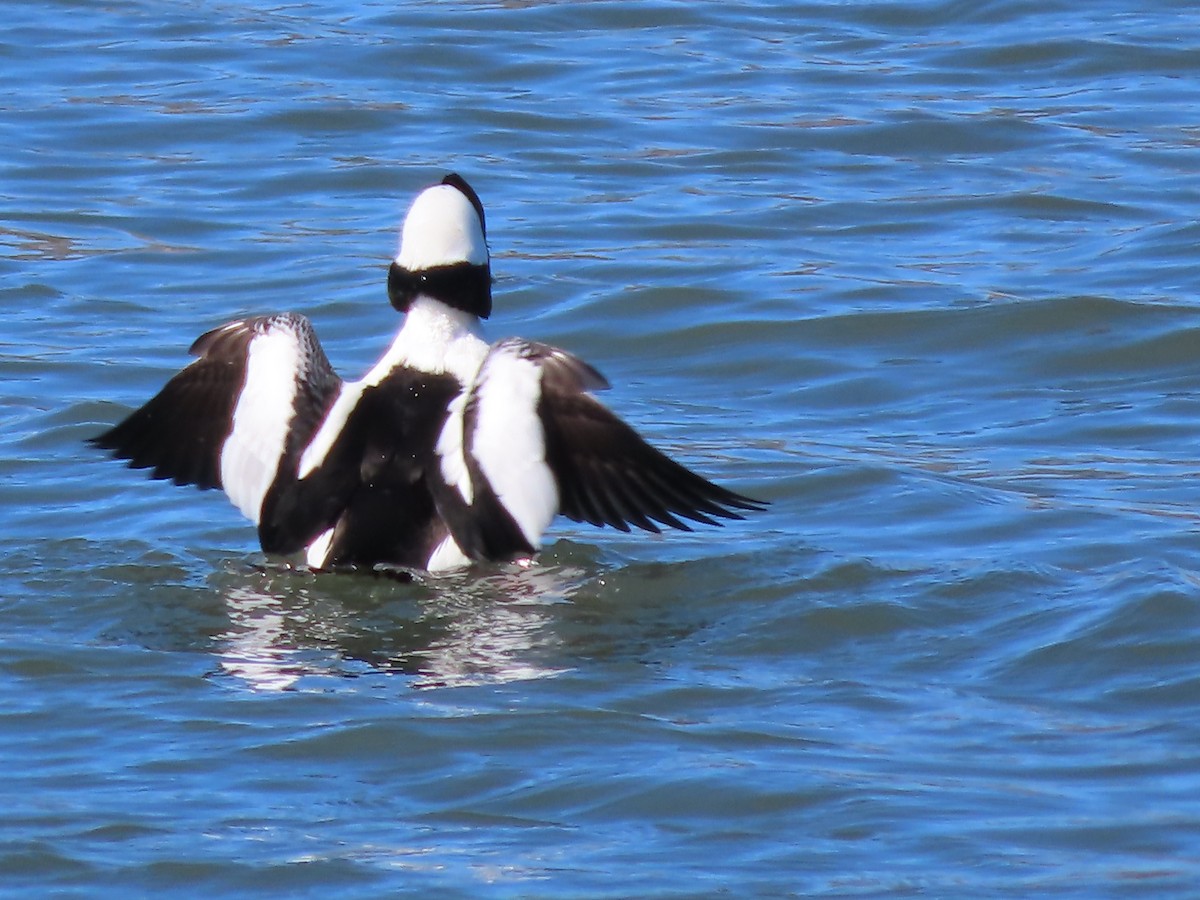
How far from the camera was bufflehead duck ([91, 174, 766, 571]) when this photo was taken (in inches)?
270

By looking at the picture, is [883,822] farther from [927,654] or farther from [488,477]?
[488,477]

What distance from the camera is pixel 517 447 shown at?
6832 millimetres

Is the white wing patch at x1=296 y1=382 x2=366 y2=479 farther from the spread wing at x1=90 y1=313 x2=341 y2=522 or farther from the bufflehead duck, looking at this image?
the spread wing at x1=90 y1=313 x2=341 y2=522

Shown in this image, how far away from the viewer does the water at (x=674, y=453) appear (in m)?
5.24

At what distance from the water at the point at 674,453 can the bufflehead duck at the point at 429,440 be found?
196 mm

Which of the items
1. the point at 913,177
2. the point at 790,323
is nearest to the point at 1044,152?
→ the point at 913,177

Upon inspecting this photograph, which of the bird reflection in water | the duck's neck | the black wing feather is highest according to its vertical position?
the duck's neck

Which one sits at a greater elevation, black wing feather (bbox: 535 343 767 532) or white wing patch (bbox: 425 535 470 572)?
black wing feather (bbox: 535 343 767 532)

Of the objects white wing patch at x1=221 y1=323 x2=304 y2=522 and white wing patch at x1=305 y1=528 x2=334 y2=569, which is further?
white wing patch at x1=221 y1=323 x2=304 y2=522

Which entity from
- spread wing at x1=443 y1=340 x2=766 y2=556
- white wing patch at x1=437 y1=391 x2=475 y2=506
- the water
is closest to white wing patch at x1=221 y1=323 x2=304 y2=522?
the water

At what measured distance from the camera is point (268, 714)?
590 centimetres

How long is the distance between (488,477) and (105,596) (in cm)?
115

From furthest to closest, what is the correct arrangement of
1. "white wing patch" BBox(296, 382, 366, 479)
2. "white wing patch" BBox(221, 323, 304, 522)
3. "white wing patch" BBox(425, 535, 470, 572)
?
1. "white wing patch" BBox(221, 323, 304, 522)
2. "white wing patch" BBox(296, 382, 366, 479)
3. "white wing patch" BBox(425, 535, 470, 572)

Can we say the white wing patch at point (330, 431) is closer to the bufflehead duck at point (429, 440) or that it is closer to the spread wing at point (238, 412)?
the bufflehead duck at point (429, 440)
